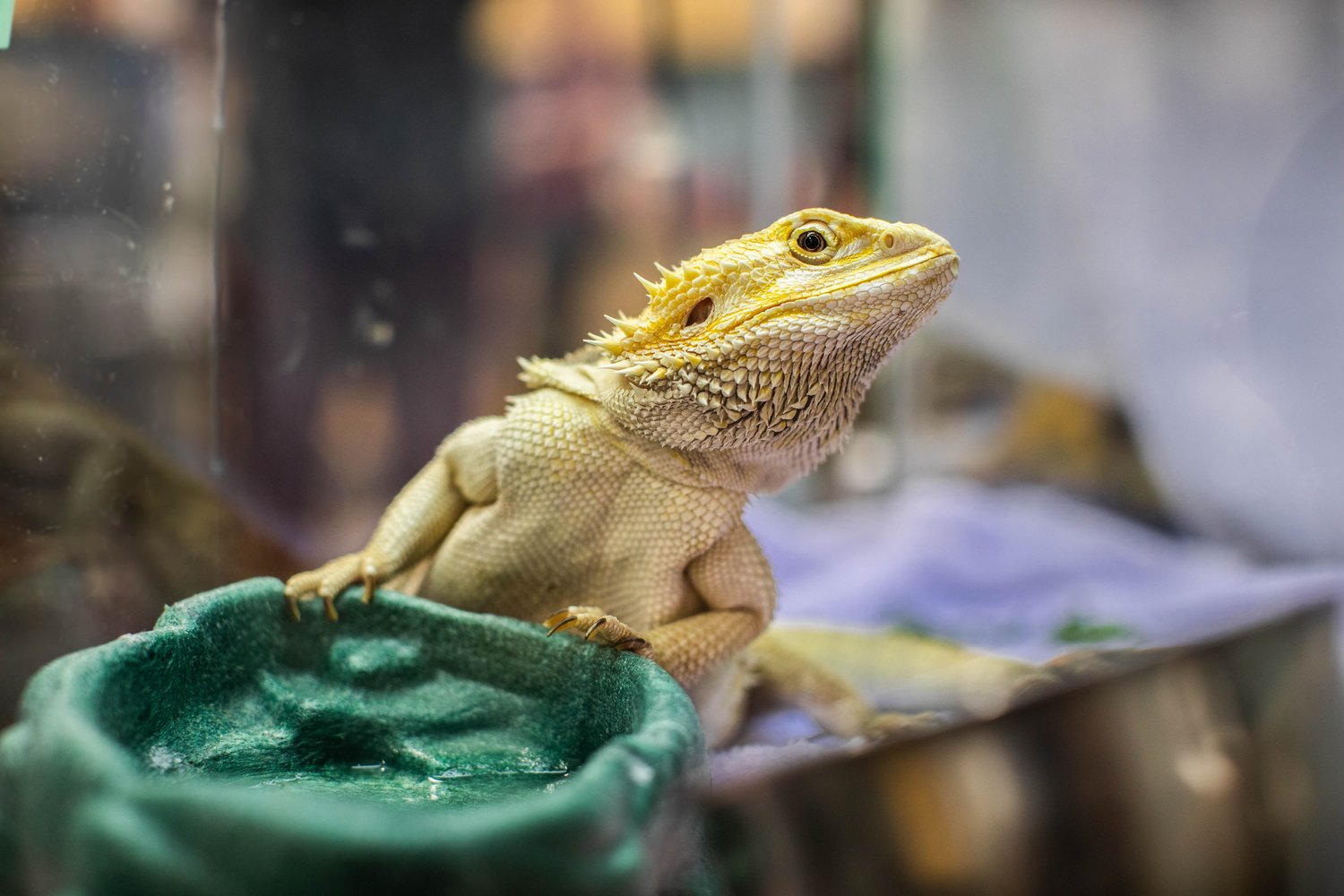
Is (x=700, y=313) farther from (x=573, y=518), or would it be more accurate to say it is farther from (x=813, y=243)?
(x=573, y=518)

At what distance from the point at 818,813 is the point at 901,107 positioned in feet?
9.37

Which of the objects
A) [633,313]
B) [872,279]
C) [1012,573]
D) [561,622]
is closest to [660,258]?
[633,313]

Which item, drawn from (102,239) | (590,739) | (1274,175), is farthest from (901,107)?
(590,739)

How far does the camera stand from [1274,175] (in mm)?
2725

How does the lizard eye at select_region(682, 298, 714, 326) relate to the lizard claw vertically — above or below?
above

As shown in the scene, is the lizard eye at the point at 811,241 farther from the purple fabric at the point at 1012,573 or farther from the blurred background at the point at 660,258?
the purple fabric at the point at 1012,573

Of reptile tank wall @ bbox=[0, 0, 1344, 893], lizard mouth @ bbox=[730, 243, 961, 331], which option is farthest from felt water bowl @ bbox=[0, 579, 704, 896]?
lizard mouth @ bbox=[730, 243, 961, 331]

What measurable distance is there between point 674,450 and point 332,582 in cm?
43

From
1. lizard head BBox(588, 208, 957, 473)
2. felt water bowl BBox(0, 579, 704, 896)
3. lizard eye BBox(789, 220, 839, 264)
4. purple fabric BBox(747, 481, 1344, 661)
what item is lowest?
purple fabric BBox(747, 481, 1344, 661)

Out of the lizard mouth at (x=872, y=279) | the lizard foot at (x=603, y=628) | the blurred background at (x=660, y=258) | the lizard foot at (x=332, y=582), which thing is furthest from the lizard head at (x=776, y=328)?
the blurred background at (x=660, y=258)

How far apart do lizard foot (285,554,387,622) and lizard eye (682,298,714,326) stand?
48cm

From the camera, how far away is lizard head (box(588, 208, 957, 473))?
1.07 m

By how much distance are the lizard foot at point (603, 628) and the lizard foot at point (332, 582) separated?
0.27m

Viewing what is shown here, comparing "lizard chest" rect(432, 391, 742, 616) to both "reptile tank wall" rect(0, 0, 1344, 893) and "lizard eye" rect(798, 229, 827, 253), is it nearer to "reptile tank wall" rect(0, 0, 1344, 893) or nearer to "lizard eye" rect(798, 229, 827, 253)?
"reptile tank wall" rect(0, 0, 1344, 893)
